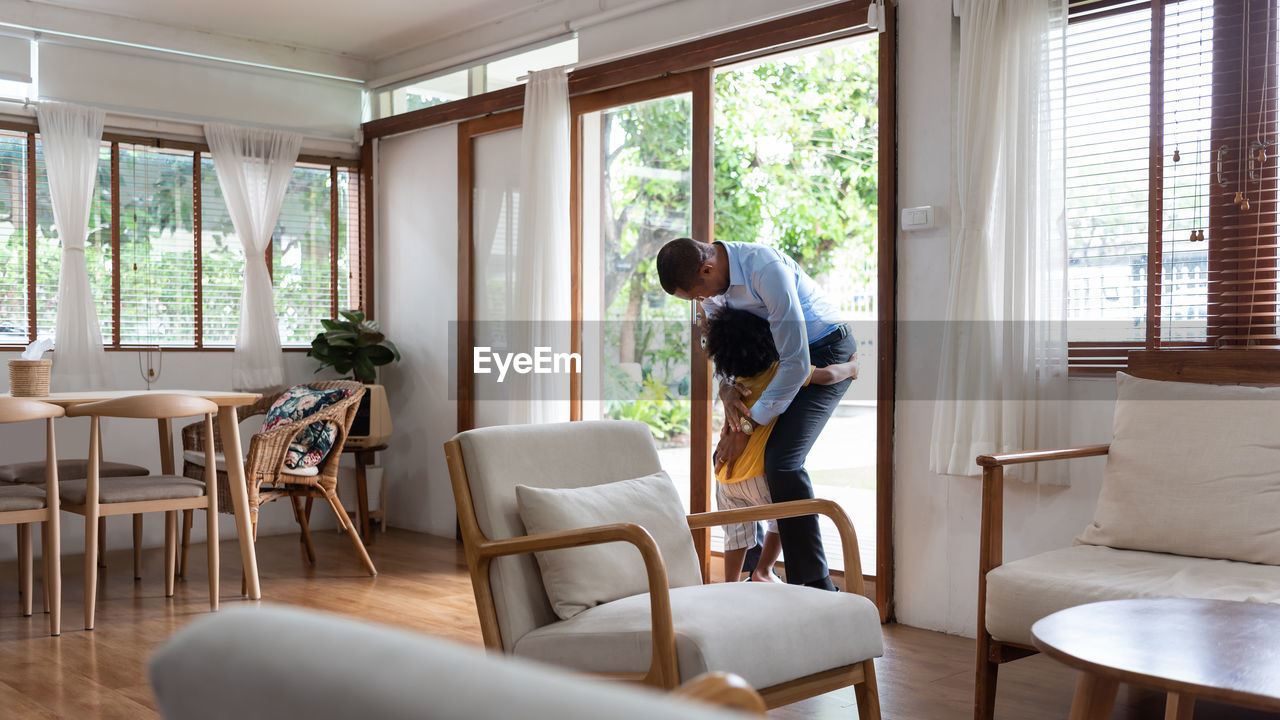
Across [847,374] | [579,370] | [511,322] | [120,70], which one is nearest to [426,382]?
[511,322]

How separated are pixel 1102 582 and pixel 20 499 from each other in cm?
350

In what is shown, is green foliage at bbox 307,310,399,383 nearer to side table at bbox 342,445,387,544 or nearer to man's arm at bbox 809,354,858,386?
side table at bbox 342,445,387,544

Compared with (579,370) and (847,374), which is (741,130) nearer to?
(579,370)

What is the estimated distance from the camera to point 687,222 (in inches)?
181

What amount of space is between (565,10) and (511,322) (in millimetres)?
1574

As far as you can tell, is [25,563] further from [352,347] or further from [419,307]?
[419,307]

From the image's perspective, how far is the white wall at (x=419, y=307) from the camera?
588cm

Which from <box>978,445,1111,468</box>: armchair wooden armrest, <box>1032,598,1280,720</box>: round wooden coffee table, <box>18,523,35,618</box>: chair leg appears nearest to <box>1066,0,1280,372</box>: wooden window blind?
<box>978,445,1111,468</box>: armchair wooden armrest

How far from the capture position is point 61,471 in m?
4.52

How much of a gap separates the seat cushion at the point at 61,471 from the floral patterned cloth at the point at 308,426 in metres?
0.64

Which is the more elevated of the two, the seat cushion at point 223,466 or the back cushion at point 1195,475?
the back cushion at point 1195,475

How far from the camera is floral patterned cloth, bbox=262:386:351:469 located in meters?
4.55

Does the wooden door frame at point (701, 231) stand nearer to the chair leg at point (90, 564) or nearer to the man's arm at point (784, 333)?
the man's arm at point (784, 333)

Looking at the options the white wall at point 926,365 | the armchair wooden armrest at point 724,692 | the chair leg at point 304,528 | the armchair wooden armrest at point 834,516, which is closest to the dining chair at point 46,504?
the chair leg at point 304,528
